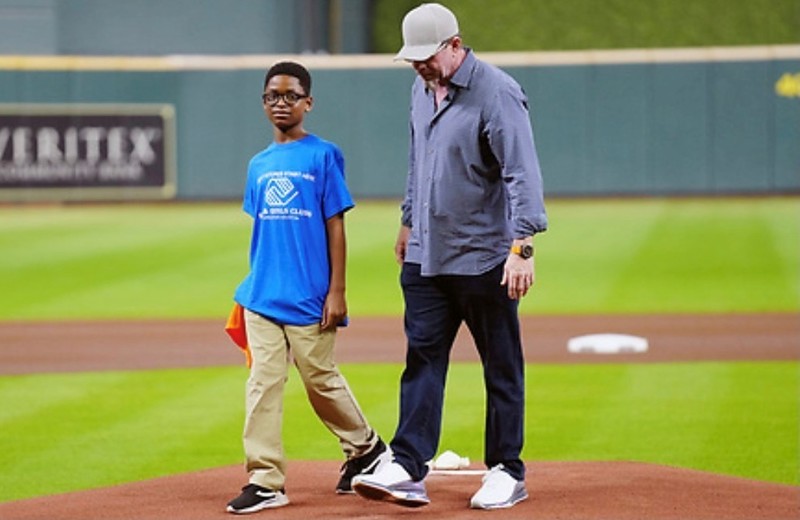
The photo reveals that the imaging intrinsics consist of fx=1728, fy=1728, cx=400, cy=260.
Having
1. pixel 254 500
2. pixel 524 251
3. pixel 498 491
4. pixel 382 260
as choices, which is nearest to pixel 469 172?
pixel 524 251

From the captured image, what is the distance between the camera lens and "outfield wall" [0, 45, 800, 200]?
1136 inches

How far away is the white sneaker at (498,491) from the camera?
633 centimetres

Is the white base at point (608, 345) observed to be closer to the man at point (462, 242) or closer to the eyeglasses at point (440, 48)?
the man at point (462, 242)

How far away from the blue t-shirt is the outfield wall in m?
22.4

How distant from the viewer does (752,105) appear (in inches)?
1139

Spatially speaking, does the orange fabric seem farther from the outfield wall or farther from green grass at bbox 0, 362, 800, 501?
the outfield wall

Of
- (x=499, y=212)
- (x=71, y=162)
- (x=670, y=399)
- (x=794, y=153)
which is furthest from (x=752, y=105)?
(x=499, y=212)

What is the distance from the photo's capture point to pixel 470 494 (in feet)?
21.9

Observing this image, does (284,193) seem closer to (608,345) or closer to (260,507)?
(260,507)

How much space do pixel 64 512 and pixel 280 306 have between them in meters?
1.11

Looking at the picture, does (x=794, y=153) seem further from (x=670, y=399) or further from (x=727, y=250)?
(x=670, y=399)

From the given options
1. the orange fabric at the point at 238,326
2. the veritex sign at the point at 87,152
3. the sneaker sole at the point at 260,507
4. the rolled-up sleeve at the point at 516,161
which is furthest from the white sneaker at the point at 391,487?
the veritex sign at the point at 87,152

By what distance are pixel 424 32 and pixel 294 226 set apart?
885 millimetres

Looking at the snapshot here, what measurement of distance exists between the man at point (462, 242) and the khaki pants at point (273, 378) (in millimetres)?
322
